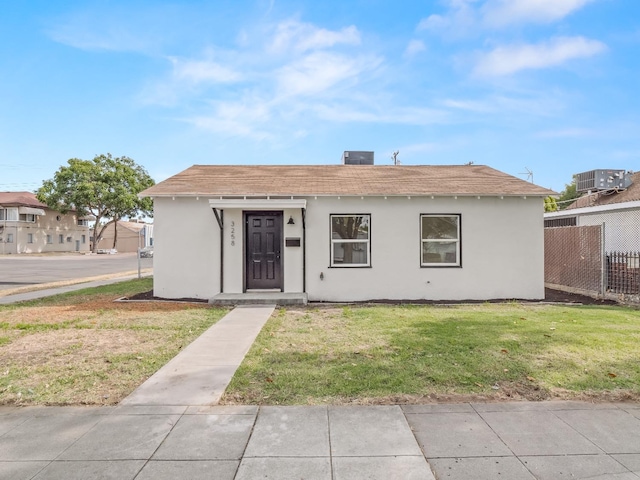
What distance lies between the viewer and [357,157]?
15328mm

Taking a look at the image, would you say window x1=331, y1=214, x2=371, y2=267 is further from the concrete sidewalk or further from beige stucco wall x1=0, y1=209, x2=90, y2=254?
beige stucco wall x1=0, y1=209, x2=90, y2=254

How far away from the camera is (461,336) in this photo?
19.6ft

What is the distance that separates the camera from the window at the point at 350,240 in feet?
33.5

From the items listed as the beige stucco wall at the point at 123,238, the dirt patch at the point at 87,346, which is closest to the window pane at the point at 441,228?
the dirt patch at the point at 87,346

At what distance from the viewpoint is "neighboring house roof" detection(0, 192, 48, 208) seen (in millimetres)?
45719

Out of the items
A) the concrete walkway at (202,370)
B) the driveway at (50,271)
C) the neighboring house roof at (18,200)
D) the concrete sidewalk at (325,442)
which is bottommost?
the driveway at (50,271)

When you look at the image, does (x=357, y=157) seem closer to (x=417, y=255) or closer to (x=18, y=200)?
(x=417, y=255)

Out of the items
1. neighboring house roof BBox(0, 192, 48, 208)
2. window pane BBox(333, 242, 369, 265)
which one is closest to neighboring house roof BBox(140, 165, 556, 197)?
window pane BBox(333, 242, 369, 265)

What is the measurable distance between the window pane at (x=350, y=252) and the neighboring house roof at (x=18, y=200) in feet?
170

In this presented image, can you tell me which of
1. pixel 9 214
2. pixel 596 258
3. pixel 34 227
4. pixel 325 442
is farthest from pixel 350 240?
pixel 34 227

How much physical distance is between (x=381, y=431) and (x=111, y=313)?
23.9 ft

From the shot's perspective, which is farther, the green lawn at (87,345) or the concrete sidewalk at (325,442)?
the green lawn at (87,345)

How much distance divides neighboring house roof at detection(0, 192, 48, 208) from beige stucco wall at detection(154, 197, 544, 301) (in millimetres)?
48746

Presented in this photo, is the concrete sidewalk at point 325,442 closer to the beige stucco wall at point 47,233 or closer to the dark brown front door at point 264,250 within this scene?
the dark brown front door at point 264,250
